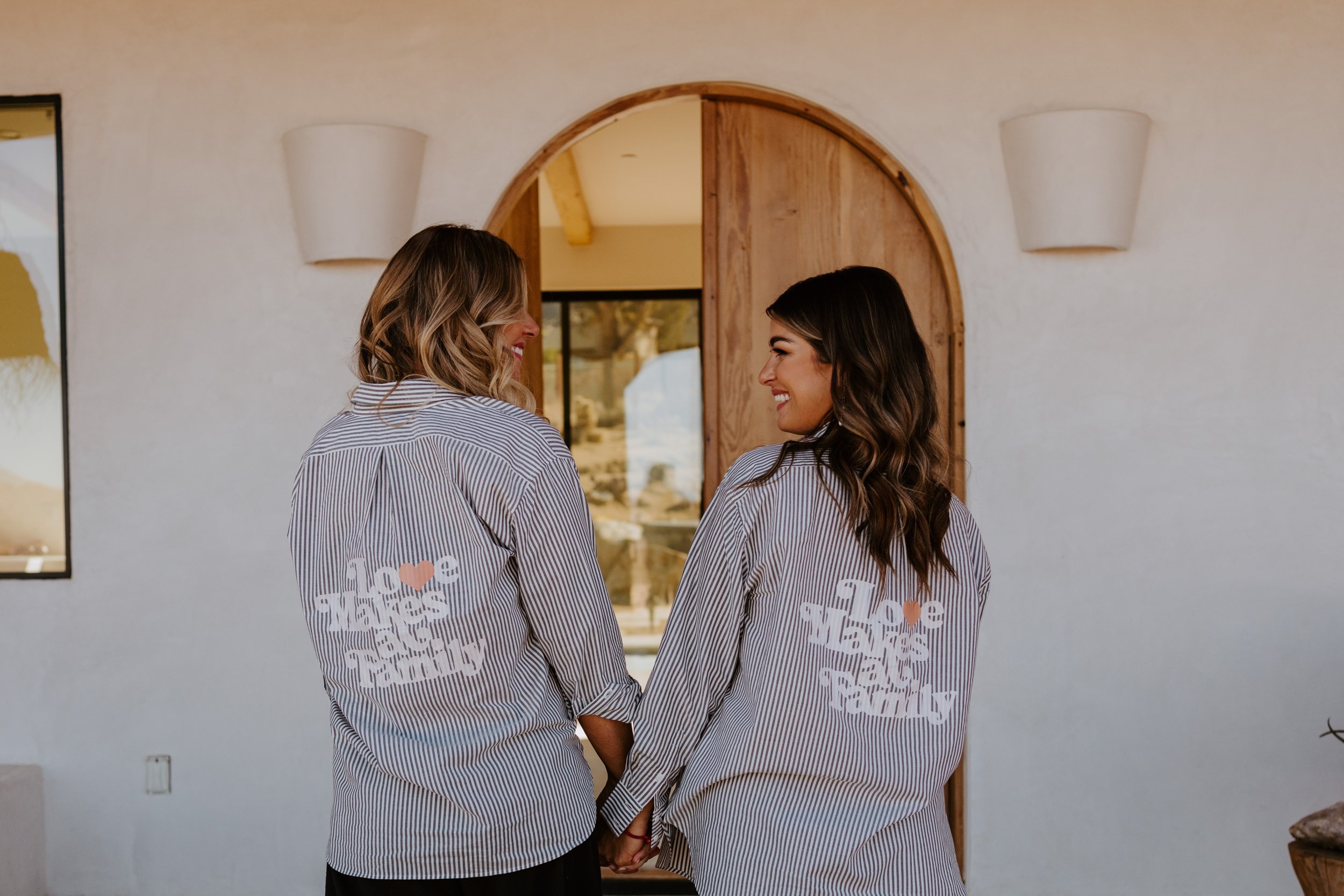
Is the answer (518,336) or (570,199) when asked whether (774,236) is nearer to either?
(518,336)

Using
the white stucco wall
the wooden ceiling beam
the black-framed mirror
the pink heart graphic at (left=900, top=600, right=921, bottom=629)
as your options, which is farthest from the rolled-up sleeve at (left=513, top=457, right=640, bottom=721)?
the wooden ceiling beam

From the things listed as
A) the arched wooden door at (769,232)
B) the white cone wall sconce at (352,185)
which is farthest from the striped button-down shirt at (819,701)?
the white cone wall sconce at (352,185)

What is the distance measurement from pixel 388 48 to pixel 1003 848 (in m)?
2.56

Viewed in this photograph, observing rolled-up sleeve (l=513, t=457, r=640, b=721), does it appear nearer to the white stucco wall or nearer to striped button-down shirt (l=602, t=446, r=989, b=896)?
striped button-down shirt (l=602, t=446, r=989, b=896)

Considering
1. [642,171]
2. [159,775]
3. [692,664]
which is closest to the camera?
[692,664]

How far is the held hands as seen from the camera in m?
1.40

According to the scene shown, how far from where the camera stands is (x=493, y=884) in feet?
4.05

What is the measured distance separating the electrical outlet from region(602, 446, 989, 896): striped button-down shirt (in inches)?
76.8

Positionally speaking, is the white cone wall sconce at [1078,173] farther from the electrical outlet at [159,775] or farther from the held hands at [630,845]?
the electrical outlet at [159,775]

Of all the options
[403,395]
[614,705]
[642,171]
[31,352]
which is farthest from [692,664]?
[642,171]

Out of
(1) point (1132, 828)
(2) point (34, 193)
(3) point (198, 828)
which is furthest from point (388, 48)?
(1) point (1132, 828)

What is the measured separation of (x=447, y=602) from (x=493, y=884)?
353 mm

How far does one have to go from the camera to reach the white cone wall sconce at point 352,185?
2486 millimetres

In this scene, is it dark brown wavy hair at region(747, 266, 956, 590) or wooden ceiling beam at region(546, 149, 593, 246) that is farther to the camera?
wooden ceiling beam at region(546, 149, 593, 246)
